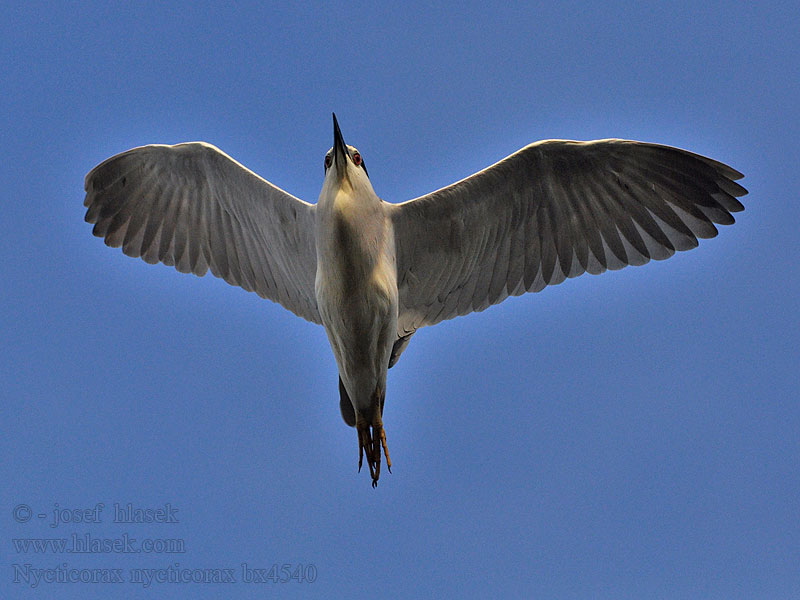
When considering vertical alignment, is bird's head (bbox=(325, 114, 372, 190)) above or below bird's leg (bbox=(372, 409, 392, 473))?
above

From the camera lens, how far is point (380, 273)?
977 centimetres

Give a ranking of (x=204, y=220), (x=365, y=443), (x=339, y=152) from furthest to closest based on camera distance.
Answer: (x=204, y=220)
(x=365, y=443)
(x=339, y=152)

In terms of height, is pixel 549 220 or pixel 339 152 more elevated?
pixel 339 152

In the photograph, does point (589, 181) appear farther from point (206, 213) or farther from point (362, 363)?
point (206, 213)

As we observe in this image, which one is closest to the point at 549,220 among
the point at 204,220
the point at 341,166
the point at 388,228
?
the point at 388,228

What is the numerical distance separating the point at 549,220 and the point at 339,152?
2695mm

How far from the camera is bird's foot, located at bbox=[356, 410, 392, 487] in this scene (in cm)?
1021

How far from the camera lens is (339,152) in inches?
371

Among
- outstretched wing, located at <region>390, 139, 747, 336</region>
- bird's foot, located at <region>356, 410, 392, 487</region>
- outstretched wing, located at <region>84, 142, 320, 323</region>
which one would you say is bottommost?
bird's foot, located at <region>356, 410, 392, 487</region>

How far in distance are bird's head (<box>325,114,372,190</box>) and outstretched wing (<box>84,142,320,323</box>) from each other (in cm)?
110

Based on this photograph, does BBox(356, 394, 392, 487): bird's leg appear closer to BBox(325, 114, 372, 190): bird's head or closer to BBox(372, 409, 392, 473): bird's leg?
BBox(372, 409, 392, 473): bird's leg

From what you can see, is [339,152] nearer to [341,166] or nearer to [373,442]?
[341,166]

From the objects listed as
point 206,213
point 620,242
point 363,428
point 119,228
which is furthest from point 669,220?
point 119,228

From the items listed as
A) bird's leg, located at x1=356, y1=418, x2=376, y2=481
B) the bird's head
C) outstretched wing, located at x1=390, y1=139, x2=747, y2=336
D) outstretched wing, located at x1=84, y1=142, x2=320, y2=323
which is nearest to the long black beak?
the bird's head
